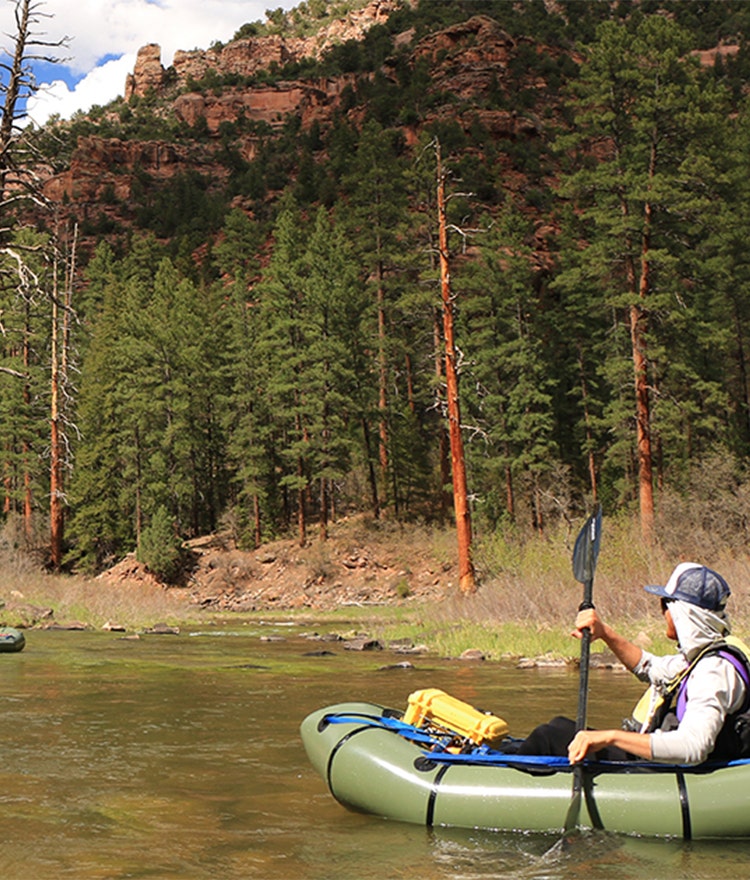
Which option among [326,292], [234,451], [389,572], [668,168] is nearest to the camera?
[668,168]

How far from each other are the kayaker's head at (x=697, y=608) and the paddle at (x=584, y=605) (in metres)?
0.48

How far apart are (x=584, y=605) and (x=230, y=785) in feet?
9.49

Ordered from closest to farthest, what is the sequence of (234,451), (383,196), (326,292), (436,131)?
(326,292), (234,451), (383,196), (436,131)

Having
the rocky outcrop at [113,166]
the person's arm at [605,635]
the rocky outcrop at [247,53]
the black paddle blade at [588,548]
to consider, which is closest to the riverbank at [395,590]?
the black paddle blade at [588,548]

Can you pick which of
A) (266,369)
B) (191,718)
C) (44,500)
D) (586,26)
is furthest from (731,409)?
(586,26)

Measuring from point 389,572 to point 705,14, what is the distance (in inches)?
3260

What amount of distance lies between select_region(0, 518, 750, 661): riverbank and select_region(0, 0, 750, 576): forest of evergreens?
1.72 m

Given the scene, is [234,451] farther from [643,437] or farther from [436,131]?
[436,131]

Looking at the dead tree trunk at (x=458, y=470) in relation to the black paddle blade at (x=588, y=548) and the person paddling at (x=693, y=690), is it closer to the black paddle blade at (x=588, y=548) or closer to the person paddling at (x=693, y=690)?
the black paddle blade at (x=588, y=548)

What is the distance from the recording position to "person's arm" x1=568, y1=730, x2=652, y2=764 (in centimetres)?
477

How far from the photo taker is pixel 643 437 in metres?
22.4

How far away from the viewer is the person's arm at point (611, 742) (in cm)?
477

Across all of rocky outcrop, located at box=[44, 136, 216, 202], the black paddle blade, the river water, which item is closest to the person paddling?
the river water

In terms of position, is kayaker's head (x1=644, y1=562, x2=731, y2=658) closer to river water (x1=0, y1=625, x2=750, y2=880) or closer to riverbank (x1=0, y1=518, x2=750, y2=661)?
river water (x1=0, y1=625, x2=750, y2=880)
